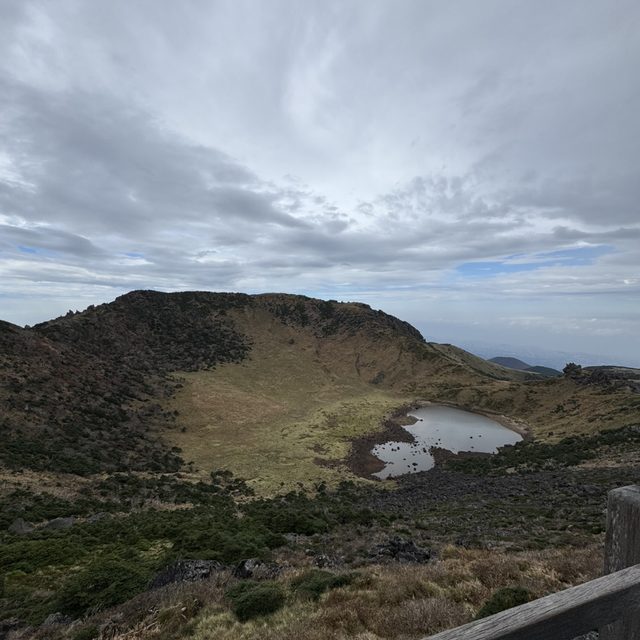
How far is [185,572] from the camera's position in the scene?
36.3ft

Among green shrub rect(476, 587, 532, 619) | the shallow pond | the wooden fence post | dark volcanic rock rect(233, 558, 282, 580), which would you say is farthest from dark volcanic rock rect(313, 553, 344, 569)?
the shallow pond

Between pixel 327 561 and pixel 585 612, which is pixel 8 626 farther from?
pixel 585 612

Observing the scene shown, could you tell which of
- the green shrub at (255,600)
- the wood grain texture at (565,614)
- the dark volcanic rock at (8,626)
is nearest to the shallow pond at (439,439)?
the green shrub at (255,600)

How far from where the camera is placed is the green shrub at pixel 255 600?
8.19 meters

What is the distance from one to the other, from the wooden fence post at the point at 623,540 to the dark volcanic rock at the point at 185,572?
35.0 ft

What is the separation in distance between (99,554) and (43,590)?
3.42m

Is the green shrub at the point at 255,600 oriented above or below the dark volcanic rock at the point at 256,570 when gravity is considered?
above

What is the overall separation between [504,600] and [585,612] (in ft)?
20.4

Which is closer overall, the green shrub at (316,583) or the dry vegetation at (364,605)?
the dry vegetation at (364,605)

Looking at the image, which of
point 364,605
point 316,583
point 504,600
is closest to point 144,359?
point 316,583

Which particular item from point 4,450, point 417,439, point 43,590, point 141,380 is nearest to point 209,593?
point 43,590

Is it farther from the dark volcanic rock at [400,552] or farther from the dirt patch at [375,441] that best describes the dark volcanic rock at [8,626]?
the dirt patch at [375,441]

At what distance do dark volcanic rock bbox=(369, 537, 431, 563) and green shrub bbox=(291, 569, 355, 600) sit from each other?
3894 millimetres

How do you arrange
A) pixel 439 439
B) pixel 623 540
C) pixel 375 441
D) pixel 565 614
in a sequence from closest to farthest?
pixel 565 614, pixel 623 540, pixel 375 441, pixel 439 439
